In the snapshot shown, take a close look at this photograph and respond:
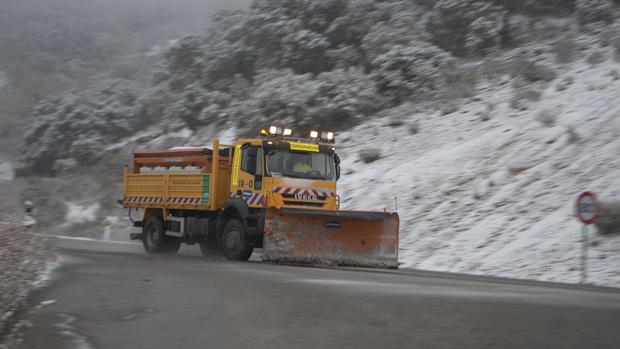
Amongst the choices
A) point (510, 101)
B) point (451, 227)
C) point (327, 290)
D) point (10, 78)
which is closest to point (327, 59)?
point (510, 101)

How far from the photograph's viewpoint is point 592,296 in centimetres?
970

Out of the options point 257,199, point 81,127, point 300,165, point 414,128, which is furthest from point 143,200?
point 81,127

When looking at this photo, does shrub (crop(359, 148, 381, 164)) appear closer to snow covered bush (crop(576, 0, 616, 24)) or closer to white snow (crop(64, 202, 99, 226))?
snow covered bush (crop(576, 0, 616, 24))

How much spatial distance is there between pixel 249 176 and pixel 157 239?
4.49 meters

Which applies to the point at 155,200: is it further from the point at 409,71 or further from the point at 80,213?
the point at 409,71

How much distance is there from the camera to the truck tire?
19734mm

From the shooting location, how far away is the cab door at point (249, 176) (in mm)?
16469

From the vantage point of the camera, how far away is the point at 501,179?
792 inches

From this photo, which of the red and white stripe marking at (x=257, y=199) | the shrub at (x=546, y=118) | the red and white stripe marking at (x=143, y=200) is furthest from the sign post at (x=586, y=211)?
the red and white stripe marking at (x=143, y=200)

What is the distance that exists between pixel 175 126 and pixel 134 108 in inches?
214

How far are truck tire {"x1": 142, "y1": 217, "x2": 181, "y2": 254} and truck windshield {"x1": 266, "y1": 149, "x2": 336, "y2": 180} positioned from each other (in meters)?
4.25

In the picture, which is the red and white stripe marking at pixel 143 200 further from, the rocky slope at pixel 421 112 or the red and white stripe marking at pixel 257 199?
the rocky slope at pixel 421 112

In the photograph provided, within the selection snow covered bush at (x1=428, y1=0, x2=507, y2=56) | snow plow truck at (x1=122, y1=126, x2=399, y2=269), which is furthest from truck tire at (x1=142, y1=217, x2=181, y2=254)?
snow covered bush at (x1=428, y1=0, x2=507, y2=56)

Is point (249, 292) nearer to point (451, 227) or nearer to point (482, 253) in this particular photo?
point (482, 253)
